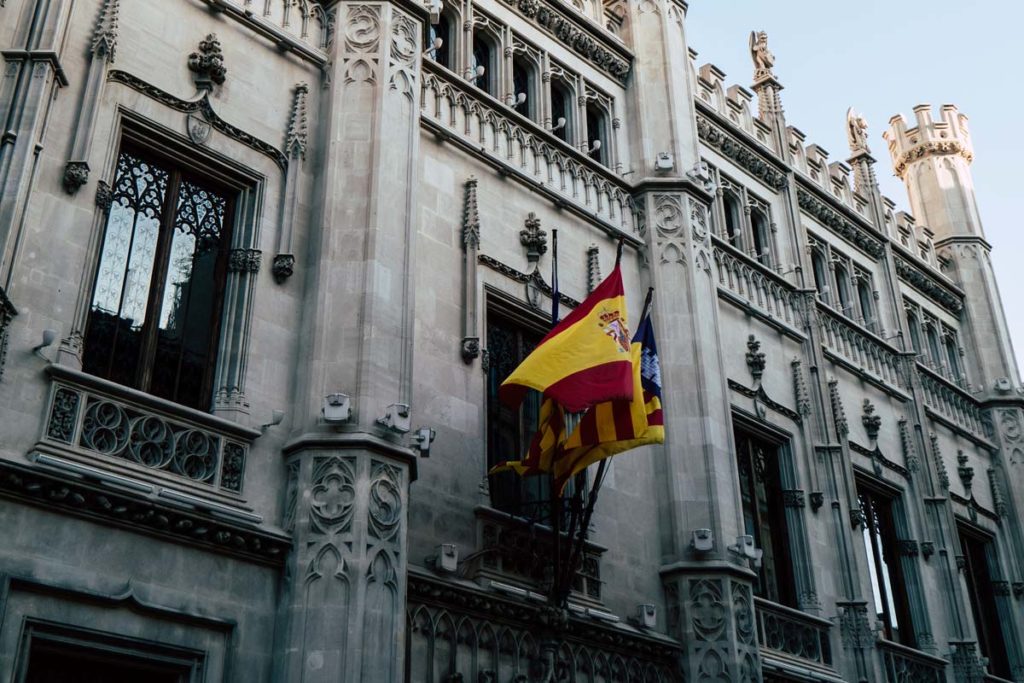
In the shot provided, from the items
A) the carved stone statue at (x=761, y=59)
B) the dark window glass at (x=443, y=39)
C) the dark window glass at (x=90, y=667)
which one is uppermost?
the carved stone statue at (x=761, y=59)

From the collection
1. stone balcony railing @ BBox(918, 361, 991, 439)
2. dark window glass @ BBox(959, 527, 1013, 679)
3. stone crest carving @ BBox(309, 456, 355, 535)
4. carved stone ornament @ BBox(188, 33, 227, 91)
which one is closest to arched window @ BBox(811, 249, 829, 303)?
stone balcony railing @ BBox(918, 361, 991, 439)

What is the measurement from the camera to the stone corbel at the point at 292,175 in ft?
46.9

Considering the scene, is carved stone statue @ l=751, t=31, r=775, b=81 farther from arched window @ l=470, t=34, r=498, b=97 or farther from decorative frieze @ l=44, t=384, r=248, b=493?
decorative frieze @ l=44, t=384, r=248, b=493

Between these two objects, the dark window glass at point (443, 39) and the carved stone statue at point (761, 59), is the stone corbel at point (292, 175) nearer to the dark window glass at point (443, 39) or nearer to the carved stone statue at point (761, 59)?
the dark window glass at point (443, 39)

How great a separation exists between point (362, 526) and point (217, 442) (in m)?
1.86

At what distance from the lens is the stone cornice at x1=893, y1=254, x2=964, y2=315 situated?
3042 centimetres

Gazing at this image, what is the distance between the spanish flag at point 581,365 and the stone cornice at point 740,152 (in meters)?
10.6

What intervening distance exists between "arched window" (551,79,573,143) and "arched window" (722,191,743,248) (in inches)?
190

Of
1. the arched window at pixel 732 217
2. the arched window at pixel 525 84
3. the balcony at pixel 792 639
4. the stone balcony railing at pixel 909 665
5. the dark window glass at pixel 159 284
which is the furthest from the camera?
the arched window at pixel 732 217

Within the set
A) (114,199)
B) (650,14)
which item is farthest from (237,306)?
(650,14)

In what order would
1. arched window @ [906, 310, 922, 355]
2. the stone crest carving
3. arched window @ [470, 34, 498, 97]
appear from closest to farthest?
the stone crest carving, arched window @ [470, 34, 498, 97], arched window @ [906, 310, 922, 355]

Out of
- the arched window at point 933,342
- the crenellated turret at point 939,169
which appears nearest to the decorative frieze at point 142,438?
the arched window at point 933,342

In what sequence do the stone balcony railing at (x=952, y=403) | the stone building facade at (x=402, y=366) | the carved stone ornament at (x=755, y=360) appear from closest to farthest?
the stone building facade at (x=402, y=366), the carved stone ornament at (x=755, y=360), the stone balcony railing at (x=952, y=403)

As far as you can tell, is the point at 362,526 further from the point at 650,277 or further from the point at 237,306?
the point at 650,277
